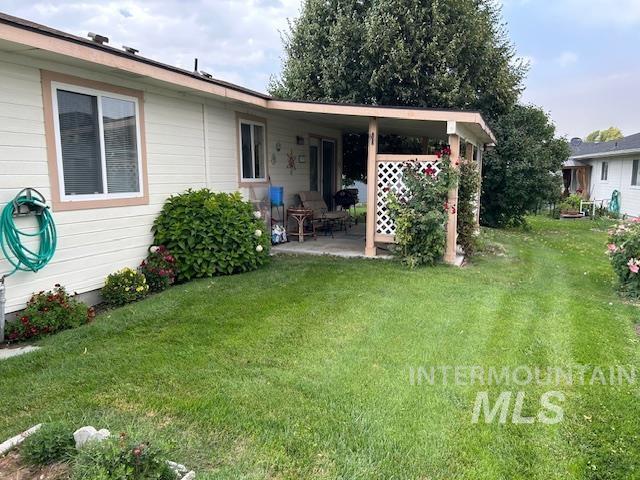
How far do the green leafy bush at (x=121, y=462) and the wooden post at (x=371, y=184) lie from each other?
5.76 m

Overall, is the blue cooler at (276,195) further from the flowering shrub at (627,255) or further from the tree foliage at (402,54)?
the tree foliage at (402,54)

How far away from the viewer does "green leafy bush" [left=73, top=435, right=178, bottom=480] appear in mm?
1932

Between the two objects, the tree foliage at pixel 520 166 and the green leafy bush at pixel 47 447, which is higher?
the tree foliage at pixel 520 166

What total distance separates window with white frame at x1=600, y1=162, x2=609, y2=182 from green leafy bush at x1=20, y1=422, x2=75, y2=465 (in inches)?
857

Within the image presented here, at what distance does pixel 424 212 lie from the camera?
683 centimetres

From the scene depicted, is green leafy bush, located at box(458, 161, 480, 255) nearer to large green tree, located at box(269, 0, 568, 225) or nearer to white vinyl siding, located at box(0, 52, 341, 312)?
white vinyl siding, located at box(0, 52, 341, 312)

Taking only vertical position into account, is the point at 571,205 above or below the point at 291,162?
below

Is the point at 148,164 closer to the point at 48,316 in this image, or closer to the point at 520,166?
the point at 48,316

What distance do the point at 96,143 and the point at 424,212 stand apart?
4.46 metres

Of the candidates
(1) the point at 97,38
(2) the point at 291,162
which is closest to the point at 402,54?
(2) the point at 291,162

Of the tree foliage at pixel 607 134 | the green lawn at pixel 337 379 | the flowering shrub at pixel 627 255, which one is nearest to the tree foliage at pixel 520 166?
the flowering shrub at pixel 627 255

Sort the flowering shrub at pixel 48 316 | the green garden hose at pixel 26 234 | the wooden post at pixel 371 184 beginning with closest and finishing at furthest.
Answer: the flowering shrub at pixel 48 316, the green garden hose at pixel 26 234, the wooden post at pixel 371 184

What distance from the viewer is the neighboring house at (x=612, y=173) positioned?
16125mm

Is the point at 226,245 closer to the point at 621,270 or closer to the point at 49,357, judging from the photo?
the point at 49,357
